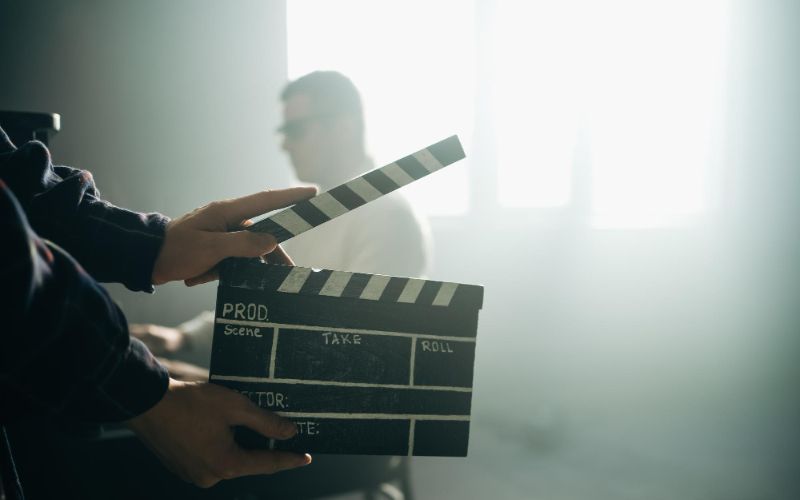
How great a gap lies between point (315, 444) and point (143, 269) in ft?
1.14

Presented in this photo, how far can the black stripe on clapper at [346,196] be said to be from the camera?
0.79 m

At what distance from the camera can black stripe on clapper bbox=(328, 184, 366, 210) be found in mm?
791

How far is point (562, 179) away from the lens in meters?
4.21

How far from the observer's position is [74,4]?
8.57ft

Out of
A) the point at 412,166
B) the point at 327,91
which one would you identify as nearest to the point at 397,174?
the point at 412,166

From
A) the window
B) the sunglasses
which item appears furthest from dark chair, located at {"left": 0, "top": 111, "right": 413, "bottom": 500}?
the window

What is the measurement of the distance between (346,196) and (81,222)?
376 millimetres

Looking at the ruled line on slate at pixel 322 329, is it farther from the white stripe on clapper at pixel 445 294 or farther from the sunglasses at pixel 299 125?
the sunglasses at pixel 299 125

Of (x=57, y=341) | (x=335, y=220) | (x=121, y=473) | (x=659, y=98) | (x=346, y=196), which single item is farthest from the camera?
(x=659, y=98)

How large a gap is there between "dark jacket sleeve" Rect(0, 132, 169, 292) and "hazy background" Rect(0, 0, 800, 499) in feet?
6.51

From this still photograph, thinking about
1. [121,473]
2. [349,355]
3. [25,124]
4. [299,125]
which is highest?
[299,125]

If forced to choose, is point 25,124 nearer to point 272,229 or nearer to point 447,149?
point 272,229

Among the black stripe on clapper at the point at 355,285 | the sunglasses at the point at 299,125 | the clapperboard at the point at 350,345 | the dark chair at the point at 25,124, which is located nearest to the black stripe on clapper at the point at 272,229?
the clapperboard at the point at 350,345

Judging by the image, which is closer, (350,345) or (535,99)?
(350,345)
